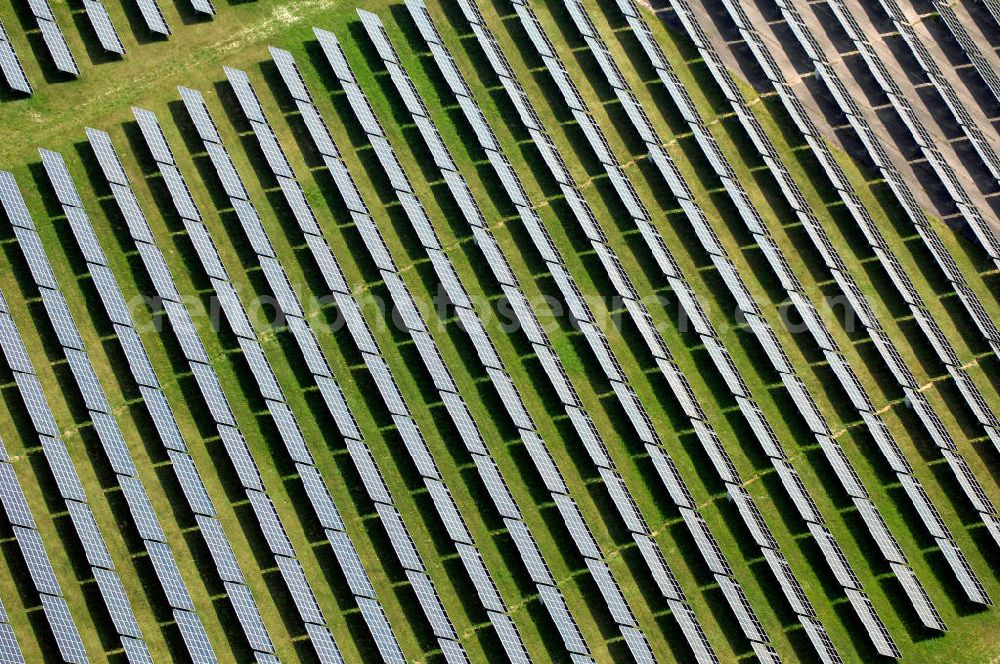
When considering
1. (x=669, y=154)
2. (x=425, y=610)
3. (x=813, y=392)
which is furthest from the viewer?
(x=669, y=154)

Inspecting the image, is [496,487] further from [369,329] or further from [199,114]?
[199,114]

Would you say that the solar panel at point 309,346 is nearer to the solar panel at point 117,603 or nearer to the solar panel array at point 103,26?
the solar panel at point 117,603

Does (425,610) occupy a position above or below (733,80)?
below

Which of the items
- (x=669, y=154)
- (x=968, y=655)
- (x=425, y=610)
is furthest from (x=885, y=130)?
(x=425, y=610)

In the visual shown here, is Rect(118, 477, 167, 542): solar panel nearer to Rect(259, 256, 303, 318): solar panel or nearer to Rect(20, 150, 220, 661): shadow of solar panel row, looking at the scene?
Rect(20, 150, 220, 661): shadow of solar panel row

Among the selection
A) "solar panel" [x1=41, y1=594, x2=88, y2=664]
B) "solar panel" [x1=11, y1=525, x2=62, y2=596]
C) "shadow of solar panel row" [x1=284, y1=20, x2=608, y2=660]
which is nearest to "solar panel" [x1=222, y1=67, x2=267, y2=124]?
"shadow of solar panel row" [x1=284, y1=20, x2=608, y2=660]

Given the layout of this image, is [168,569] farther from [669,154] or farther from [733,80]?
[733,80]

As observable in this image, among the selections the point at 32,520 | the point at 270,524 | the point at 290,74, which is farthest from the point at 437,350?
the point at 32,520
